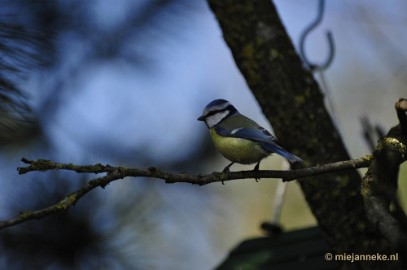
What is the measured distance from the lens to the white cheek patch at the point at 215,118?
6.54 ft

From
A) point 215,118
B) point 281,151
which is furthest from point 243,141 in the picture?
point 215,118

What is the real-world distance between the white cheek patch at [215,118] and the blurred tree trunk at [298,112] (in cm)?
11

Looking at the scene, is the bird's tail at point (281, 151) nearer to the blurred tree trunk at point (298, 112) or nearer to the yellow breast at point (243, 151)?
the yellow breast at point (243, 151)

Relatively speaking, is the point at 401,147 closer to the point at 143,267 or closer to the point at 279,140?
the point at 279,140

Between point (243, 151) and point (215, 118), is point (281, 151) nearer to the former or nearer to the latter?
point (243, 151)

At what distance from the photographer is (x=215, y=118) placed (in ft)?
6.61

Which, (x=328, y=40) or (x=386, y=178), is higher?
(x=328, y=40)

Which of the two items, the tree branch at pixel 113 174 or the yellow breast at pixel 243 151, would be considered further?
the yellow breast at pixel 243 151

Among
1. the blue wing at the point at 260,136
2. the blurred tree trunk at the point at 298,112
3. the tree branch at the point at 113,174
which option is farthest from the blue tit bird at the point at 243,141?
the tree branch at the point at 113,174

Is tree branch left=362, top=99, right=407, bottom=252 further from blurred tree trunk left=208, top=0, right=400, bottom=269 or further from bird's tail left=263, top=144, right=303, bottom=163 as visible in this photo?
blurred tree trunk left=208, top=0, right=400, bottom=269

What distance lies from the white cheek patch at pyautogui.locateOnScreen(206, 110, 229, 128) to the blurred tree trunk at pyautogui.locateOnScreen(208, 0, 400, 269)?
0.11 meters

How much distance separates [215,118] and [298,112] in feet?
0.81

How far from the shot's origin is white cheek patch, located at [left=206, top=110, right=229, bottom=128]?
1.99 meters

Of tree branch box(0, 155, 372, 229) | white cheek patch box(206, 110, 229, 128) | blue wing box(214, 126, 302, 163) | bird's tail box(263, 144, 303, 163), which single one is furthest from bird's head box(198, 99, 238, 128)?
tree branch box(0, 155, 372, 229)
